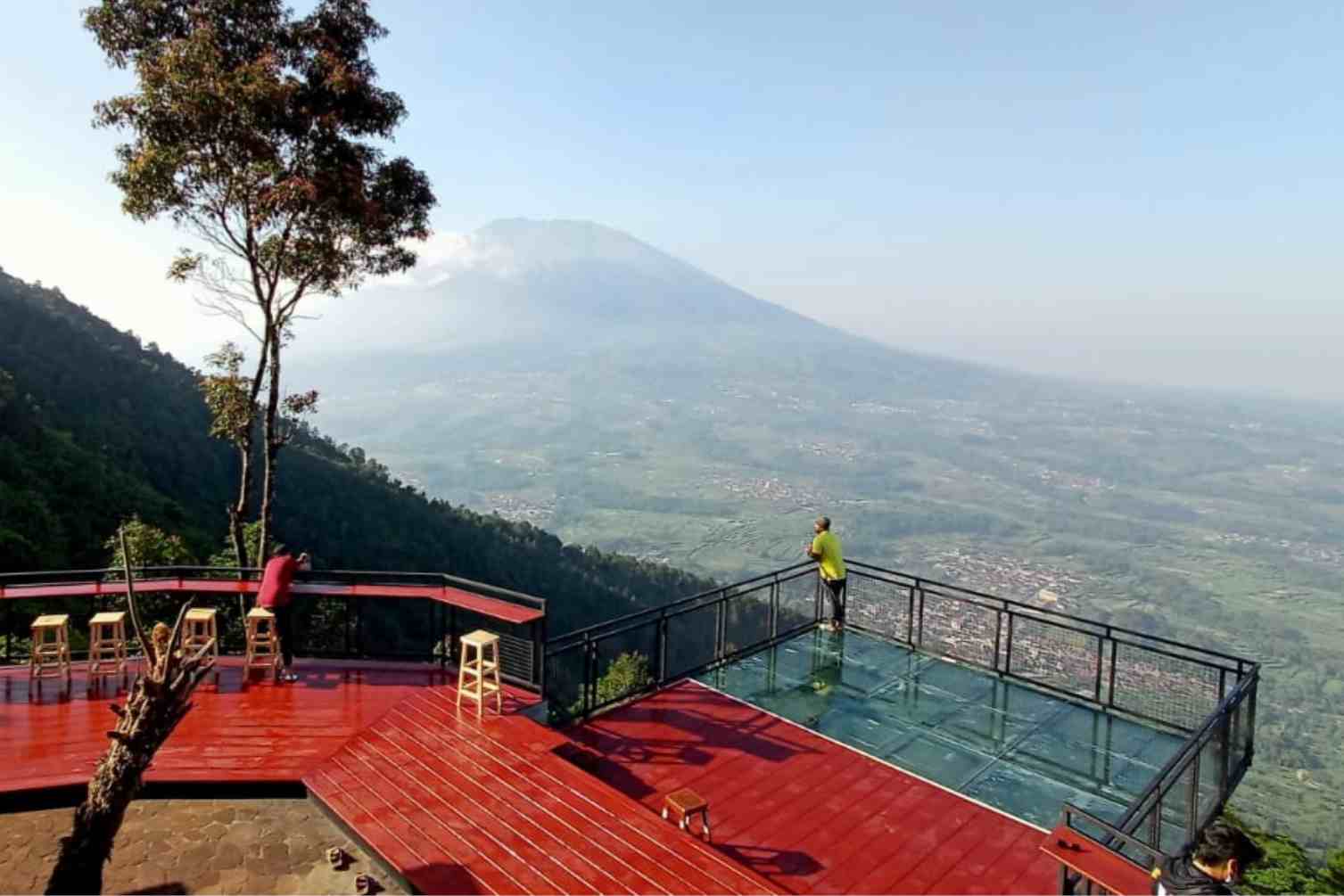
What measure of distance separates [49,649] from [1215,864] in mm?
9774

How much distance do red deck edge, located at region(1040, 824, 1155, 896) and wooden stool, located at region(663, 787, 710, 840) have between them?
7.83 feet

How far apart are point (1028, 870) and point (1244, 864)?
8.43 feet

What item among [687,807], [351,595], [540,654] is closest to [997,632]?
[687,807]

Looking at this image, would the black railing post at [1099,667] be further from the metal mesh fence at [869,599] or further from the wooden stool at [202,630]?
the wooden stool at [202,630]

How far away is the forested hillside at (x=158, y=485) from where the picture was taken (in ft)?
85.6

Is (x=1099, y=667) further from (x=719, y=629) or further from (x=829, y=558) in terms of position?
(x=719, y=629)

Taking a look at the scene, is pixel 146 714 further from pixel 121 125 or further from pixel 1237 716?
pixel 1237 716

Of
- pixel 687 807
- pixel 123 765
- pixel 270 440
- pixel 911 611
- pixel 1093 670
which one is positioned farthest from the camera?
pixel 270 440

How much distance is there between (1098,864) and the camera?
3.80 metres

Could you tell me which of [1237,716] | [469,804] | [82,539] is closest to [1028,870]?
[1237,716]

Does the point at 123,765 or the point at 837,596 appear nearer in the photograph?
the point at 123,765

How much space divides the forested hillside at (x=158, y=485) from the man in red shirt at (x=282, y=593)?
53.4 ft

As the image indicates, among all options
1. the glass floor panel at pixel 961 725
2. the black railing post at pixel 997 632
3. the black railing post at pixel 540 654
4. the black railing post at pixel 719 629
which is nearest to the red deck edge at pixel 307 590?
the black railing post at pixel 540 654

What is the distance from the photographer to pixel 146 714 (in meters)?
4.98
